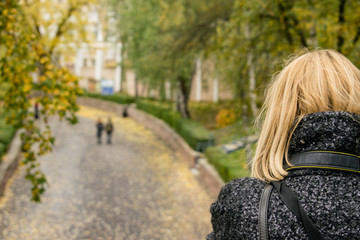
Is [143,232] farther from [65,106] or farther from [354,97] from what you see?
[354,97]

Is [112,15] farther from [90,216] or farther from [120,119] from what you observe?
[90,216]

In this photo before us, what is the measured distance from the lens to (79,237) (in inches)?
353

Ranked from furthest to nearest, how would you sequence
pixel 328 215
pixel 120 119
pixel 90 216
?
pixel 120 119, pixel 90 216, pixel 328 215

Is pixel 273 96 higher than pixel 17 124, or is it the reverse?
pixel 273 96

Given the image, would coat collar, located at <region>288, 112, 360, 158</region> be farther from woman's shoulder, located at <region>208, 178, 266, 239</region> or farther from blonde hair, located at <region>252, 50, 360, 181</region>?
woman's shoulder, located at <region>208, 178, 266, 239</region>

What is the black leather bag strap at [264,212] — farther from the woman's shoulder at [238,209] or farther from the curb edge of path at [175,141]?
the curb edge of path at [175,141]

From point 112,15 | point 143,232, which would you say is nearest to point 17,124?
point 143,232

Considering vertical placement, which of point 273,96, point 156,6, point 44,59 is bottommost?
point 273,96

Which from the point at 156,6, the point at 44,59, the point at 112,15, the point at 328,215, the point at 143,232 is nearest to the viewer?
the point at 328,215

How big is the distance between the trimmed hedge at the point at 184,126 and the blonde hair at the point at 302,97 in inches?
614

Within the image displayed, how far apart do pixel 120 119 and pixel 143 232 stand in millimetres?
23084

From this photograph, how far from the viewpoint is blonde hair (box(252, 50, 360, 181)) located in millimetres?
1478

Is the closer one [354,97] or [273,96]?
[354,97]

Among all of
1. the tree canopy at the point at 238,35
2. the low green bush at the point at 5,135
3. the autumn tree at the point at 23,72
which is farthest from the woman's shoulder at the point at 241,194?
the low green bush at the point at 5,135
